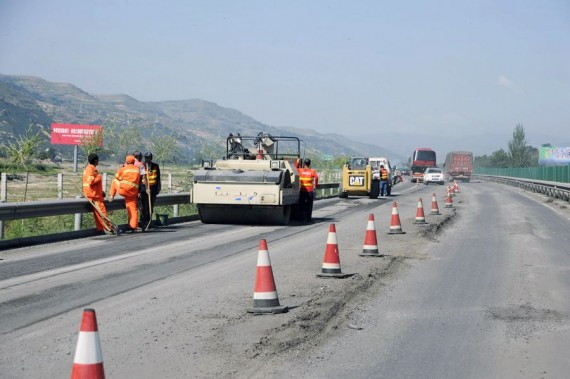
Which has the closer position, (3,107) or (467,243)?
(467,243)

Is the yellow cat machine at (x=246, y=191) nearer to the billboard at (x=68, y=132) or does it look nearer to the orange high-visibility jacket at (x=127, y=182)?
the orange high-visibility jacket at (x=127, y=182)

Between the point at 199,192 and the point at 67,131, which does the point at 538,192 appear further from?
the point at 67,131

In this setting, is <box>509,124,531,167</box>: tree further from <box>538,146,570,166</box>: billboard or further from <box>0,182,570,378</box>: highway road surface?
<box>0,182,570,378</box>: highway road surface

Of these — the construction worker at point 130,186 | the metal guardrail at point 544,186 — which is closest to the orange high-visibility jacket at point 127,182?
the construction worker at point 130,186

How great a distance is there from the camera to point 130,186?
20.1 metres

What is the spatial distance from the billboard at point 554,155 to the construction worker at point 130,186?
103304mm

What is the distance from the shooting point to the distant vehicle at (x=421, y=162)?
82.3 meters

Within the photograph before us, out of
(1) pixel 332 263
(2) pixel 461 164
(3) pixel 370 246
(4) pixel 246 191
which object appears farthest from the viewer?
(2) pixel 461 164

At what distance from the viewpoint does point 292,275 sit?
41.6 feet

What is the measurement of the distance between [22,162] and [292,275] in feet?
45.0

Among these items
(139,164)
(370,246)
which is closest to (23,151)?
(139,164)

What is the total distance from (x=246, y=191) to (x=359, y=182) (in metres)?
20.5

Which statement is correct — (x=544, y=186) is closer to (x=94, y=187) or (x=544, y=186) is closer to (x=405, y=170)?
(x=94, y=187)

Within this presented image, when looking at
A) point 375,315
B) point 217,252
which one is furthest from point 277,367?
point 217,252
